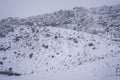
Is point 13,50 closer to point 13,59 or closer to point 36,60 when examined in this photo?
point 13,59

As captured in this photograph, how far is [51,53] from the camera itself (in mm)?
21328

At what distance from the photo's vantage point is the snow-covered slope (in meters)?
17.1

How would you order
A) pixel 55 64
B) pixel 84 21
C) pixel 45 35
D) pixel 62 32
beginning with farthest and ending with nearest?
pixel 84 21 → pixel 62 32 → pixel 45 35 → pixel 55 64

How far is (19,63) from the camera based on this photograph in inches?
774

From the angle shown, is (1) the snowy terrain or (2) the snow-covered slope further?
(2) the snow-covered slope

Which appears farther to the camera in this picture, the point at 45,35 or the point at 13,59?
the point at 45,35

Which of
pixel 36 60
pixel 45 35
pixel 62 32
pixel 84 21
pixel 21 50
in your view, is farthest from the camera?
pixel 84 21

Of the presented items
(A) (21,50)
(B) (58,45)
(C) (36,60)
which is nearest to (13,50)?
(A) (21,50)

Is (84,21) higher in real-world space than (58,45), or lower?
higher

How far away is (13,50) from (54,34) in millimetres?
9906

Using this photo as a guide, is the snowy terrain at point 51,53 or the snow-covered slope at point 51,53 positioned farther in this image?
the snow-covered slope at point 51,53

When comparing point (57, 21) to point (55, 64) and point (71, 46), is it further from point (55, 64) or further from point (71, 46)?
point (55, 64)

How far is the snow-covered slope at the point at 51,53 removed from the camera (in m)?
17.1

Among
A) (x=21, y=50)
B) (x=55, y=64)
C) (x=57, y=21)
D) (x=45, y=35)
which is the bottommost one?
(x=55, y=64)
